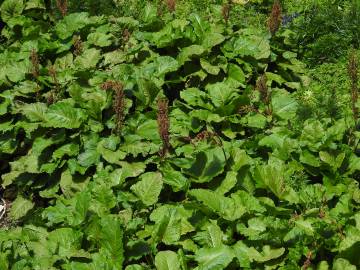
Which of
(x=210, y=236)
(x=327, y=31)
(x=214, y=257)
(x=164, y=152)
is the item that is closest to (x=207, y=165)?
(x=164, y=152)

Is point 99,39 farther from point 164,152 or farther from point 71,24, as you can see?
point 164,152

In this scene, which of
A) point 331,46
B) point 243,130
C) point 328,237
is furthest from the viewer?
point 331,46

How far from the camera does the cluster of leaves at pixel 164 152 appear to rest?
13.6 feet

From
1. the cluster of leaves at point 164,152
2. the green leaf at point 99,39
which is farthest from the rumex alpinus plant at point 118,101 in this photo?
Result: the green leaf at point 99,39

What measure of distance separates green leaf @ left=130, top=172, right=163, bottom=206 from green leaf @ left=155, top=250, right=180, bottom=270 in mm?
671

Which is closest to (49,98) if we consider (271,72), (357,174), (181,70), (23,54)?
(23,54)

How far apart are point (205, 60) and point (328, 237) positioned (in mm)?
2648

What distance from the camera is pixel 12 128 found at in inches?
237

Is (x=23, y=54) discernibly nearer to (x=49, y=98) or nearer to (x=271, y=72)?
(x=49, y=98)

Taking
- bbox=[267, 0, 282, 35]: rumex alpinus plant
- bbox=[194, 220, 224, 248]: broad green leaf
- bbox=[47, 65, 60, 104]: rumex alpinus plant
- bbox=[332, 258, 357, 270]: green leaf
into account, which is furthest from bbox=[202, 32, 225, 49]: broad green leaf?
bbox=[332, 258, 357, 270]: green leaf

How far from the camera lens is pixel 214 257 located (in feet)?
13.0

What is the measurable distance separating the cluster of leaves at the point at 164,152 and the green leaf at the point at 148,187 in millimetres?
11

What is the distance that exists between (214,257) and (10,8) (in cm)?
477

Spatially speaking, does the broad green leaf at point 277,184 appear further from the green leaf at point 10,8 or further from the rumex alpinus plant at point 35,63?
the green leaf at point 10,8
